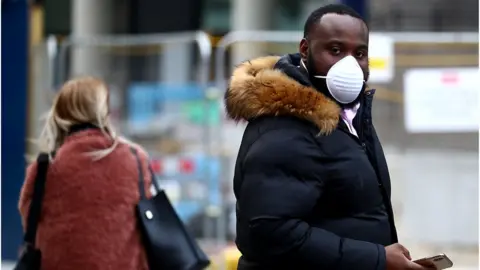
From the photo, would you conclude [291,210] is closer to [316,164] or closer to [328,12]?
[316,164]

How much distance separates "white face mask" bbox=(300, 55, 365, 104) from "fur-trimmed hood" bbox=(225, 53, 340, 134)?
4 centimetres

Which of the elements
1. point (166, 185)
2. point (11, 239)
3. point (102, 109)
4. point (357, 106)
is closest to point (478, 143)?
point (166, 185)

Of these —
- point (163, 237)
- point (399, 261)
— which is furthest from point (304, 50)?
point (163, 237)

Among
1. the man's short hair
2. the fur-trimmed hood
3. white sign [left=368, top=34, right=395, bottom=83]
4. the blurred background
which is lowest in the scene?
the blurred background

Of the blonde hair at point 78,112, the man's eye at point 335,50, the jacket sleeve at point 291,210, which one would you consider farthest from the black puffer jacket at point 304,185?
the blonde hair at point 78,112

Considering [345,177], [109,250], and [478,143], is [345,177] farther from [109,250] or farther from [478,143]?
[478,143]

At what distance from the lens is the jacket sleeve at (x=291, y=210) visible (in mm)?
2170

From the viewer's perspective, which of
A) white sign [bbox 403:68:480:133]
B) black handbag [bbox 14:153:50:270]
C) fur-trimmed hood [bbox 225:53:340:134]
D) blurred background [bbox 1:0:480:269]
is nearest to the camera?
fur-trimmed hood [bbox 225:53:340:134]

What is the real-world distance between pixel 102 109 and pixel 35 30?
706 cm

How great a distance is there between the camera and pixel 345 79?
2291mm

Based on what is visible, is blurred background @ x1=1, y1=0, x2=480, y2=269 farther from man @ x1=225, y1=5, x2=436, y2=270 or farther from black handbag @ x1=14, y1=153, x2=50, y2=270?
man @ x1=225, y1=5, x2=436, y2=270

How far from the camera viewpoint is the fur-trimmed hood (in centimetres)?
228

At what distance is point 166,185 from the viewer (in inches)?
326

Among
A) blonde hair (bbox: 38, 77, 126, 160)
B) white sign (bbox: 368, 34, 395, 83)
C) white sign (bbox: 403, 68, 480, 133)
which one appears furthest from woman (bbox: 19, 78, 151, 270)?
white sign (bbox: 403, 68, 480, 133)
